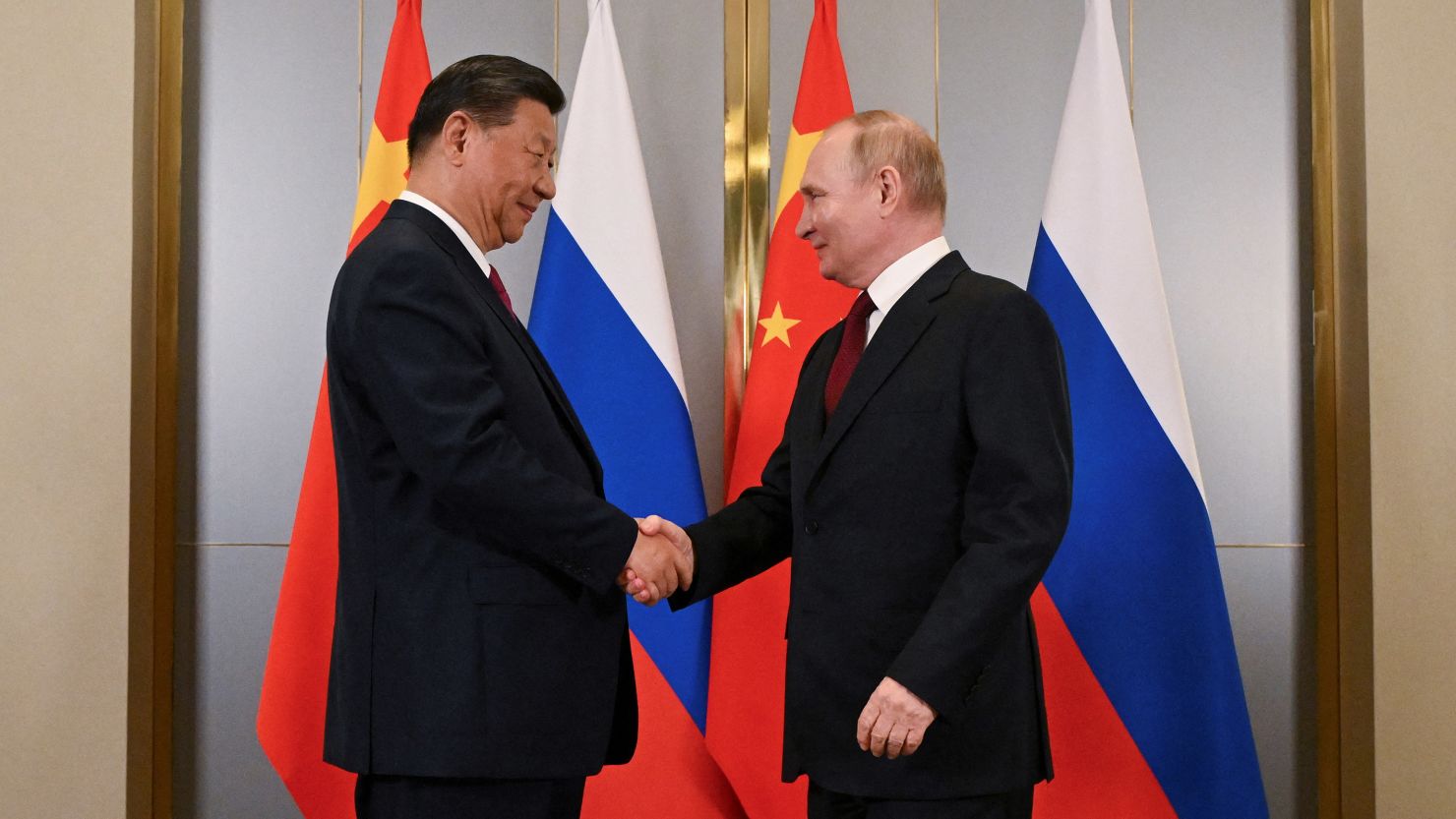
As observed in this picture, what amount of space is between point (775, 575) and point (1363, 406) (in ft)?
4.70

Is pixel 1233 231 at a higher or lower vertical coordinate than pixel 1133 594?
higher

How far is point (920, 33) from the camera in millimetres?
3072

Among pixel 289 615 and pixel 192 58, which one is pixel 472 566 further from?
pixel 192 58

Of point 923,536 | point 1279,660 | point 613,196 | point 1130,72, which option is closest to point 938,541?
point 923,536

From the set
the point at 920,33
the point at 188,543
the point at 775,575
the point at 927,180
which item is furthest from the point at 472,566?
the point at 920,33

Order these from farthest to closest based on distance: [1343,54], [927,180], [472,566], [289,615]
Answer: [1343,54] < [289,615] < [927,180] < [472,566]

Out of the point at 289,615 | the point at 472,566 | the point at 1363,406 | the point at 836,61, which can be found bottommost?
the point at 289,615

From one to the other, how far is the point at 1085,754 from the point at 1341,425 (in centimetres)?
103

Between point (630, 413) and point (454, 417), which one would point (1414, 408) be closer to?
point (630, 413)

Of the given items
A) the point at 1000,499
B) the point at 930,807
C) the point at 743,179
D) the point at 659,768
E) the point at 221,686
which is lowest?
the point at 659,768

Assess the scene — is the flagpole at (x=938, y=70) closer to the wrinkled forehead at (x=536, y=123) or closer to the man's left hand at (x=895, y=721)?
the wrinkled forehead at (x=536, y=123)

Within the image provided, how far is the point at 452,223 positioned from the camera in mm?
1827

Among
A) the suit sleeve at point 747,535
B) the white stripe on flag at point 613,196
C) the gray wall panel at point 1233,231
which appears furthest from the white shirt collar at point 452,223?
the gray wall panel at point 1233,231

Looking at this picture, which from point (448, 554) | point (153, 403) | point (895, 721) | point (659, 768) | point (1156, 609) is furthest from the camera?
point (153, 403)
